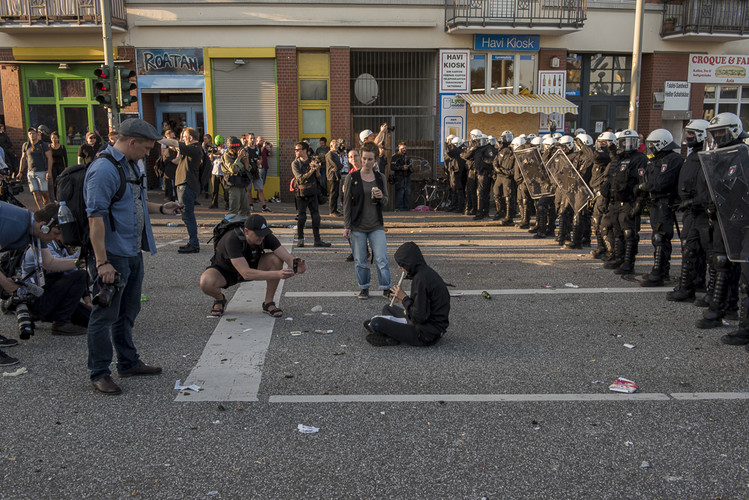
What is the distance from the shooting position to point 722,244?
672 centimetres

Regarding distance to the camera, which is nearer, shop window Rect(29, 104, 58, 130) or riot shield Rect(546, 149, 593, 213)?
riot shield Rect(546, 149, 593, 213)

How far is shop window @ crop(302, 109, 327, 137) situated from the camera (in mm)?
20000

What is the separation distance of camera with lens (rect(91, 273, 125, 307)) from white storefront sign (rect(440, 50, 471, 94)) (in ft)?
55.1

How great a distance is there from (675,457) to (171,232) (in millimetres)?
11313

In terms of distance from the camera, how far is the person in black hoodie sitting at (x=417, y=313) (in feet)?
19.4

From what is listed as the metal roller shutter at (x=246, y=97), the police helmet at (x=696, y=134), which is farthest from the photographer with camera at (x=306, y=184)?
→ the metal roller shutter at (x=246, y=97)

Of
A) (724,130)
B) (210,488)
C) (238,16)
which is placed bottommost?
(210,488)

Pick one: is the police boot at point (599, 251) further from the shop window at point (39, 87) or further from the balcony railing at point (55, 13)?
the shop window at point (39, 87)

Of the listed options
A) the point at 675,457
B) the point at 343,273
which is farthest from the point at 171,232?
the point at 675,457

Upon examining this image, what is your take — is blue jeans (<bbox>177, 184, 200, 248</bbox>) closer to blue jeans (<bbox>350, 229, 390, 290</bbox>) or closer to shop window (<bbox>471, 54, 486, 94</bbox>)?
blue jeans (<bbox>350, 229, 390, 290</bbox>)

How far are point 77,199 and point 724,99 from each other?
23.0 meters

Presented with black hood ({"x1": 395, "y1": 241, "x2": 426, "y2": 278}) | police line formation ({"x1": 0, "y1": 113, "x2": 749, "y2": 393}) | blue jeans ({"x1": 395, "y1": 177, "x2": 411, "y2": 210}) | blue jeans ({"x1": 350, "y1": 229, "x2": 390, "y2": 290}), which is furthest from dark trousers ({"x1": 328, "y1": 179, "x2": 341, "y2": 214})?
black hood ({"x1": 395, "y1": 241, "x2": 426, "y2": 278})

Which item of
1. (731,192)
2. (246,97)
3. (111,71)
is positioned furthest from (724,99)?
(111,71)

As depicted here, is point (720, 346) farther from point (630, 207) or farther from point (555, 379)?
point (630, 207)
